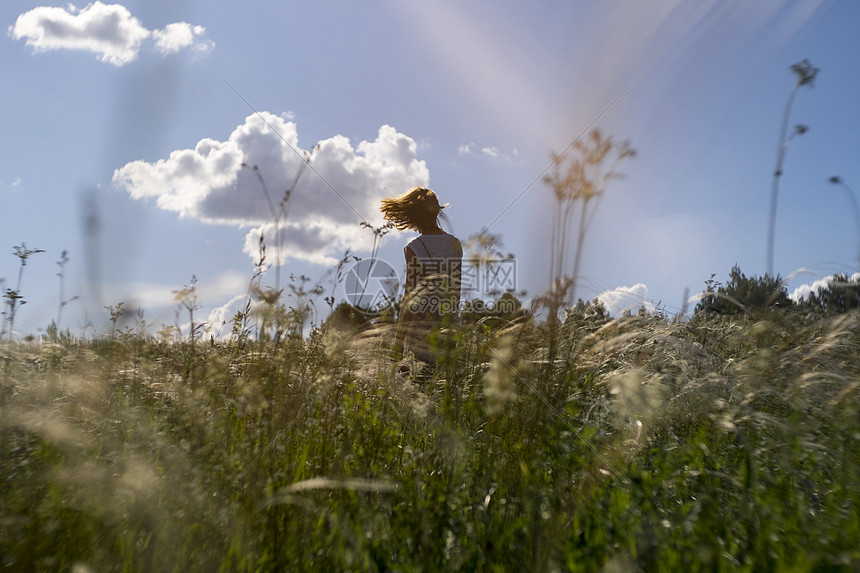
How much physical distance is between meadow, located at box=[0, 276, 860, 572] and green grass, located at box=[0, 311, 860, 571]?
0.01 meters

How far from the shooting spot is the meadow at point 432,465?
1775 millimetres

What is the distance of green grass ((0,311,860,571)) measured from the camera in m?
1.77

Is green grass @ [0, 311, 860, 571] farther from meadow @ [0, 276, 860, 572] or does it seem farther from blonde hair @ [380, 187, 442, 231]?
blonde hair @ [380, 187, 442, 231]

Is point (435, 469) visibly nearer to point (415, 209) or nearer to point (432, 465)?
point (432, 465)

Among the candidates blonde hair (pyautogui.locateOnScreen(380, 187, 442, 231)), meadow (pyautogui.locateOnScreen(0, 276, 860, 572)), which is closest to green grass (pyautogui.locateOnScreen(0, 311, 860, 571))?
meadow (pyautogui.locateOnScreen(0, 276, 860, 572))

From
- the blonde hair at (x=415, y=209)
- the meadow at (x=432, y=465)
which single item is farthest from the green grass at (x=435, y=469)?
the blonde hair at (x=415, y=209)

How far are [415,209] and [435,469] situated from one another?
4857mm

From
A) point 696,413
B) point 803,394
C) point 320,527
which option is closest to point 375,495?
point 320,527

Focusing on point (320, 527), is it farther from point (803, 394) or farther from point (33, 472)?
point (803, 394)

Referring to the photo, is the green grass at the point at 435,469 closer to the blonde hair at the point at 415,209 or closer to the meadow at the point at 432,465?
the meadow at the point at 432,465

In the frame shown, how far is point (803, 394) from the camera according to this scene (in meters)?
2.67

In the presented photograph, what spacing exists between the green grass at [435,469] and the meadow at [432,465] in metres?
0.01

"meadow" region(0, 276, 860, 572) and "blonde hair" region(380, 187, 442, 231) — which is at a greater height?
"blonde hair" region(380, 187, 442, 231)

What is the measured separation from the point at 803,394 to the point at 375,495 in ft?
7.34
